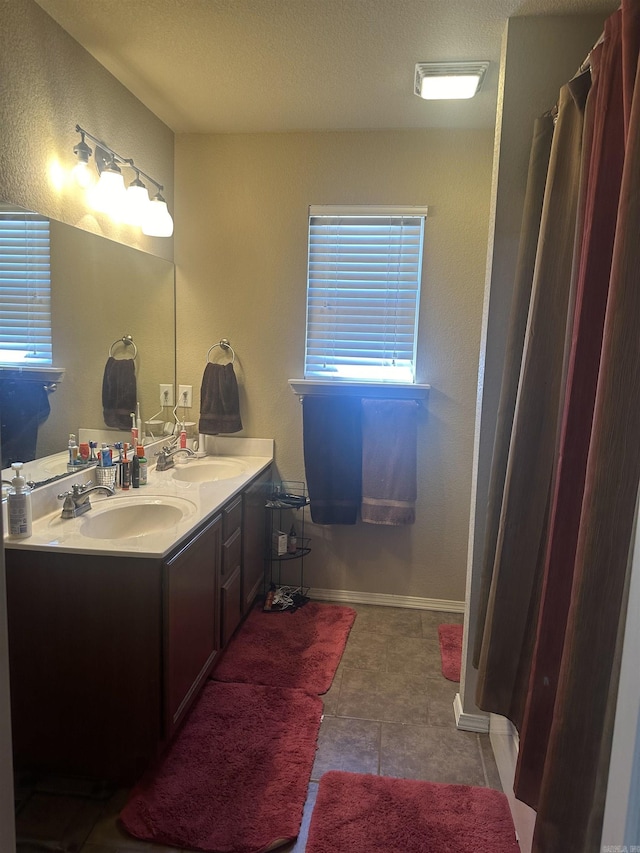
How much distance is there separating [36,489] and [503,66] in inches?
84.1

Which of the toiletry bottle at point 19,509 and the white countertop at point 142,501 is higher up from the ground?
the toiletry bottle at point 19,509

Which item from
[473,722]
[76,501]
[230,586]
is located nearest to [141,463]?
[76,501]

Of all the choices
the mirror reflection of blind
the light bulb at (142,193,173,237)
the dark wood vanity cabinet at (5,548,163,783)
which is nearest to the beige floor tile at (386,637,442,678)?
the dark wood vanity cabinet at (5,548,163,783)

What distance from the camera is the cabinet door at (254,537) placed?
8.43 feet

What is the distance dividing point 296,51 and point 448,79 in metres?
0.61

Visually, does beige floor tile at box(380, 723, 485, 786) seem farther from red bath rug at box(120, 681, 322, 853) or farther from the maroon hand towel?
the maroon hand towel

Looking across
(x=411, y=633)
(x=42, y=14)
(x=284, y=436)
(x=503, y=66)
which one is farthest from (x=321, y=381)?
(x=42, y=14)

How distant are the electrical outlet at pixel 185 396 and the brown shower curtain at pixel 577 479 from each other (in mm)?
1974

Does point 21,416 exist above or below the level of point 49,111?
below

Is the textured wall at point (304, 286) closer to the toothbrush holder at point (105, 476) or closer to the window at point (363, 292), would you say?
the window at point (363, 292)

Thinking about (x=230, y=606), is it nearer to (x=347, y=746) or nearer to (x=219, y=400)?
(x=347, y=746)

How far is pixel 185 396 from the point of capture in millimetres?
3020

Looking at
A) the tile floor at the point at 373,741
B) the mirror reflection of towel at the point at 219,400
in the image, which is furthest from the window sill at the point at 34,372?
the tile floor at the point at 373,741

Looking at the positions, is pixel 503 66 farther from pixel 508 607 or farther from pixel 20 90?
pixel 508 607
